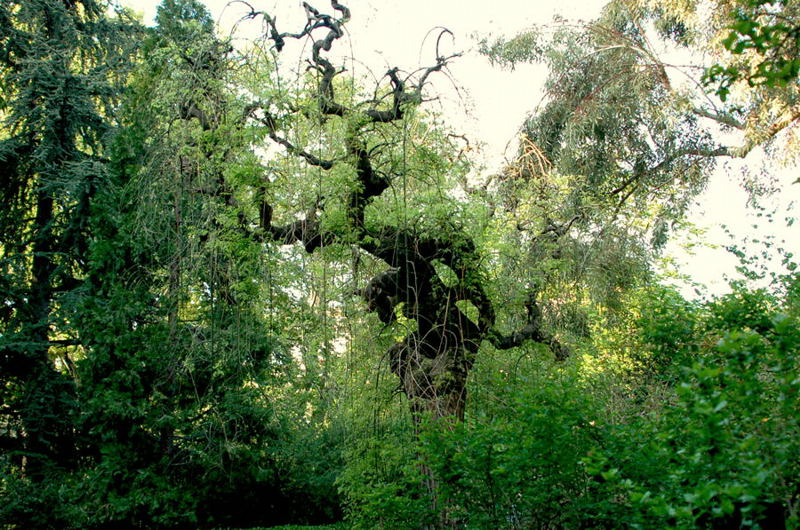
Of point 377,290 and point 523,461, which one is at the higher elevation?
point 377,290

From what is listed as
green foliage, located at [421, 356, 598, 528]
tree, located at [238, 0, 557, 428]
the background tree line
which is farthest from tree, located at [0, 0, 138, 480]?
green foliage, located at [421, 356, 598, 528]

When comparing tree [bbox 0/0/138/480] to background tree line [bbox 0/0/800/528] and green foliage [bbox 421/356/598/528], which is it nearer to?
background tree line [bbox 0/0/800/528]

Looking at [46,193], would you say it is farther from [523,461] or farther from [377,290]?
[523,461]

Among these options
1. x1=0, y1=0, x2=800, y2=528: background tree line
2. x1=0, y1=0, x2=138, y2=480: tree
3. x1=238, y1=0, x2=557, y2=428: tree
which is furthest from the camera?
x1=0, y1=0, x2=138, y2=480: tree

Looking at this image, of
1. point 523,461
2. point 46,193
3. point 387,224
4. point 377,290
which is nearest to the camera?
point 523,461

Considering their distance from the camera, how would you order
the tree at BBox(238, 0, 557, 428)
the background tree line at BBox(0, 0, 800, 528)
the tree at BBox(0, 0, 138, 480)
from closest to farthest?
the background tree line at BBox(0, 0, 800, 528), the tree at BBox(238, 0, 557, 428), the tree at BBox(0, 0, 138, 480)

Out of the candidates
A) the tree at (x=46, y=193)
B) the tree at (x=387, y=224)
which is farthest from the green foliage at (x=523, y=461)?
the tree at (x=46, y=193)

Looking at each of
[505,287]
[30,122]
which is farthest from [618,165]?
[30,122]

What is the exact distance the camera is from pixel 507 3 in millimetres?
8398

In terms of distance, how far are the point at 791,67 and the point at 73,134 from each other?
9748 millimetres

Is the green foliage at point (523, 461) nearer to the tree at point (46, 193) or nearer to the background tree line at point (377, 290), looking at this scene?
the background tree line at point (377, 290)

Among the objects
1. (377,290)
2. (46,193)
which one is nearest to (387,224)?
(377,290)

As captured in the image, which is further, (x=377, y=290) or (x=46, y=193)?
(x=46, y=193)

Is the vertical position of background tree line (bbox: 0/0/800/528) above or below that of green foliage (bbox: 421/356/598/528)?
above
